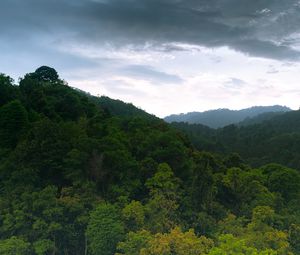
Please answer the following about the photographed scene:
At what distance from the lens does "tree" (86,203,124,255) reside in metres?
25.6

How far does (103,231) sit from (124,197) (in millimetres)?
3779

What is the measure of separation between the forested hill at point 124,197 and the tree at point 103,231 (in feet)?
0.20

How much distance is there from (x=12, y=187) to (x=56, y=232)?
14.5 ft

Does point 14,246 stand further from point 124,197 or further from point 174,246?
point 174,246

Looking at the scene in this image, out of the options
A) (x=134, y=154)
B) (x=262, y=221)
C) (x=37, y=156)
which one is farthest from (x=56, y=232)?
(x=262, y=221)

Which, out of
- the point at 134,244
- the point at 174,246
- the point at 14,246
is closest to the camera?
the point at 174,246

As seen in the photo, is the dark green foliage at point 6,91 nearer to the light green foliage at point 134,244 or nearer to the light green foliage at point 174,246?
the light green foliage at point 134,244

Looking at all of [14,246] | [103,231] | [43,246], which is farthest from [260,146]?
[14,246]

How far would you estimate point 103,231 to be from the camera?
25609 millimetres

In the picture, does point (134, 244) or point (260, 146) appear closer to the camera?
point (134, 244)

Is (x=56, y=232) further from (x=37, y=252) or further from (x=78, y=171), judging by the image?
(x=78, y=171)

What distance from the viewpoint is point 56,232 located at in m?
27.6

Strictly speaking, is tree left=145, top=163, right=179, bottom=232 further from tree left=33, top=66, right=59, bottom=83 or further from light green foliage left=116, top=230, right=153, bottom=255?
tree left=33, top=66, right=59, bottom=83

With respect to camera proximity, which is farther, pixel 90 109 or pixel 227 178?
pixel 90 109
